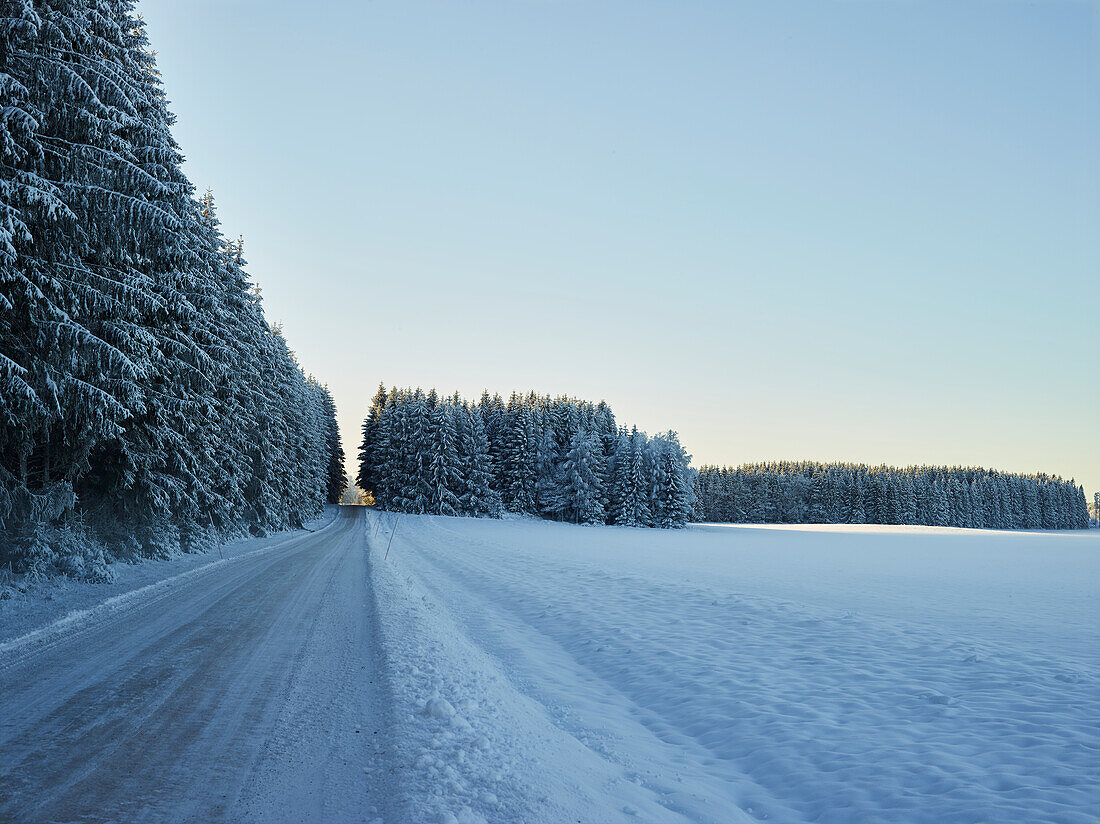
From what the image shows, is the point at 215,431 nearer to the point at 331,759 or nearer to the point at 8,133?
the point at 8,133

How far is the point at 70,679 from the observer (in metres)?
6.31

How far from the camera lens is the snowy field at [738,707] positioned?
463 centimetres

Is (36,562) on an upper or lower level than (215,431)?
lower

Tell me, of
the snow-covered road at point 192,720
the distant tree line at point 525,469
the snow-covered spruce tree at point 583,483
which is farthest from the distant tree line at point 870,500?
the snow-covered road at point 192,720

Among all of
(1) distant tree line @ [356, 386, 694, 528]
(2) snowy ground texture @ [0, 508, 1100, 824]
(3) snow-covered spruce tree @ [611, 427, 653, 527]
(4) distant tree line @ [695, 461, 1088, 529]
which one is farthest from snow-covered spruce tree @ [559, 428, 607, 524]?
(2) snowy ground texture @ [0, 508, 1100, 824]

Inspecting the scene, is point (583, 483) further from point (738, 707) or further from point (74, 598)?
point (738, 707)

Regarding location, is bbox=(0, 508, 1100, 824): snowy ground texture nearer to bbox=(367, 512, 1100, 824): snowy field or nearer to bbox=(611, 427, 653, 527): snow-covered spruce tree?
bbox=(367, 512, 1100, 824): snowy field

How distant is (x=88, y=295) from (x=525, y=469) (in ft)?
192

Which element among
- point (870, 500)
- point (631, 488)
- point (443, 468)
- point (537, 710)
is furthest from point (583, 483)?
point (870, 500)

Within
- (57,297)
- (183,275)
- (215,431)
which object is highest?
(183,275)

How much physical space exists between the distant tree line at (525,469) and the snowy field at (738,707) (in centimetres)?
4925

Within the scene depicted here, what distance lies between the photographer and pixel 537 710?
264 inches

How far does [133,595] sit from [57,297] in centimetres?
633

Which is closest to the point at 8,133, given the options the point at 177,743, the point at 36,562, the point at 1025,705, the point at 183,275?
the point at 183,275
